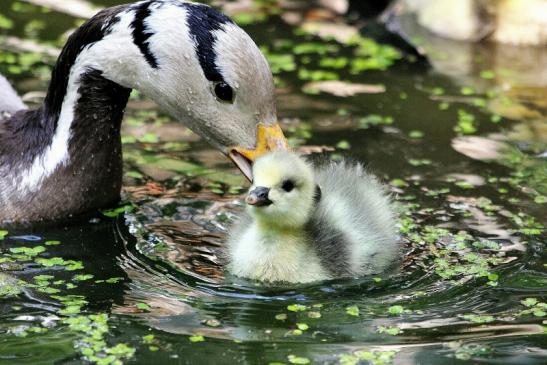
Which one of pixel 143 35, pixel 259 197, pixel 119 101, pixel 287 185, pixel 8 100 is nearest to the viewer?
pixel 259 197

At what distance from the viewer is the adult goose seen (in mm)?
6023

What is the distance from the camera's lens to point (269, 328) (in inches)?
210

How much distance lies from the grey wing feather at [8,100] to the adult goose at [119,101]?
0.18m

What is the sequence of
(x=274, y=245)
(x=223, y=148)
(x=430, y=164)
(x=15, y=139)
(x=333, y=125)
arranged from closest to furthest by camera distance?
1. (x=274, y=245)
2. (x=223, y=148)
3. (x=15, y=139)
4. (x=430, y=164)
5. (x=333, y=125)

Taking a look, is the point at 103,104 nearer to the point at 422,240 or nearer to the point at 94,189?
the point at 94,189

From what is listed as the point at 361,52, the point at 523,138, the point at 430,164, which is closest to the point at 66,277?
the point at 430,164

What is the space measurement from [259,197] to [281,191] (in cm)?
13

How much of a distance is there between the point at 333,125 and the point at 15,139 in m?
2.39

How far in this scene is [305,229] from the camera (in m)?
5.76

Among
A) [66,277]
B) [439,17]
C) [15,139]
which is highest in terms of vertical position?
[439,17]

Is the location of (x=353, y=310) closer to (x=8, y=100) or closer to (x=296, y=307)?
(x=296, y=307)

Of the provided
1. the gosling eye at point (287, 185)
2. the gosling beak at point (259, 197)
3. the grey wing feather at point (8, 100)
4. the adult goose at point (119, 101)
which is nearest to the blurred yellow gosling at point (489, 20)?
the grey wing feather at point (8, 100)

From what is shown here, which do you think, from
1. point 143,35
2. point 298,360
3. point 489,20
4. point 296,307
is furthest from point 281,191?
point 489,20

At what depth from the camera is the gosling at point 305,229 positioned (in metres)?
5.55
